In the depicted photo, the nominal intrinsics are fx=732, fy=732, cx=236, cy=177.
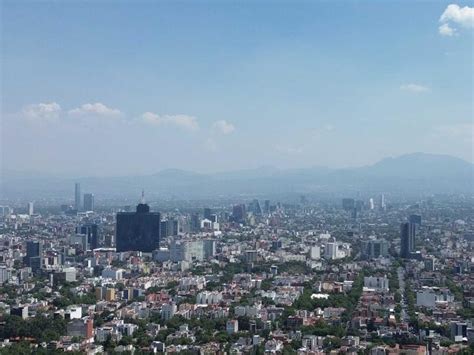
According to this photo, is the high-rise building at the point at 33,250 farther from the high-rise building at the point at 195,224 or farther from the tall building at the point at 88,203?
the tall building at the point at 88,203

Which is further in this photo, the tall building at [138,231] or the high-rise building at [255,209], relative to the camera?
the high-rise building at [255,209]

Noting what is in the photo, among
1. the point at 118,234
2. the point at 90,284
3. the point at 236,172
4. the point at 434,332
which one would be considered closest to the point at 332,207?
the point at 118,234

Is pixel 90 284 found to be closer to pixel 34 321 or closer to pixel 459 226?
pixel 34 321

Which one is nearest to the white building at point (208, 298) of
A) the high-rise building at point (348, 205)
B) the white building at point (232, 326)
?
the white building at point (232, 326)

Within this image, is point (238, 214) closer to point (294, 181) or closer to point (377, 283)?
point (377, 283)

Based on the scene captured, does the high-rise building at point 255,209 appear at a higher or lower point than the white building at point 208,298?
higher

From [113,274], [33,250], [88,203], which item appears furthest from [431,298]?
[88,203]
